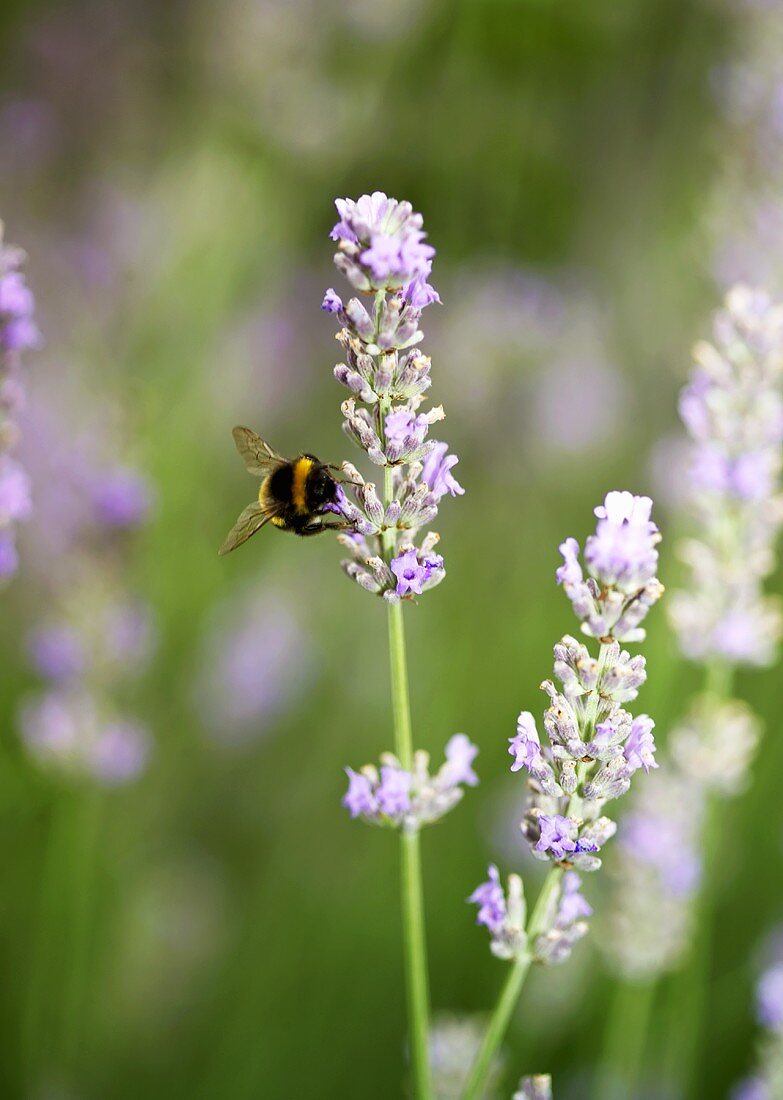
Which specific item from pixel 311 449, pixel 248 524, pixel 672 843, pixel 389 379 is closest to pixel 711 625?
pixel 672 843

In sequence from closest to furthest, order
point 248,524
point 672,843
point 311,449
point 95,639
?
point 248,524 < point 672,843 < point 95,639 < point 311,449

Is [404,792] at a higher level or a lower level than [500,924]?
higher

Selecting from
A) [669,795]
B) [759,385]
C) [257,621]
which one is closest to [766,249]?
[759,385]

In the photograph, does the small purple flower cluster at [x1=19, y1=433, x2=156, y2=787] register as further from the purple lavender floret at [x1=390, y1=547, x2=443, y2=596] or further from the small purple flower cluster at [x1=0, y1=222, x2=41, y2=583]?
the purple lavender floret at [x1=390, y1=547, x2=443, y2=596]

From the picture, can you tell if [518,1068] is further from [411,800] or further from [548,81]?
[548,81]

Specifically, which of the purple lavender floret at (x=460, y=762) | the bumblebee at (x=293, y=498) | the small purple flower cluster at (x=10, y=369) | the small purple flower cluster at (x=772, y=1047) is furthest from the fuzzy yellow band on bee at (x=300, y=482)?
the small purple flower cluster at (x=772, y=1047)

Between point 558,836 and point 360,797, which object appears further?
point 360,797

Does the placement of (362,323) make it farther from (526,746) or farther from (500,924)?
(500,924)
